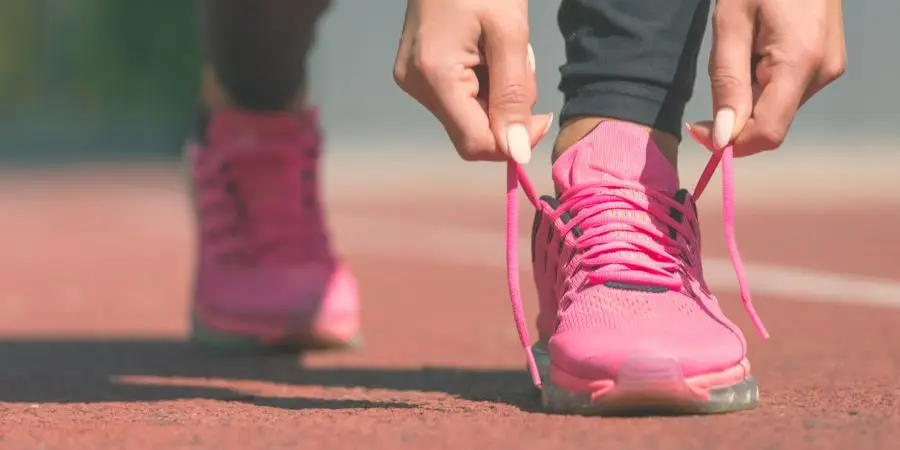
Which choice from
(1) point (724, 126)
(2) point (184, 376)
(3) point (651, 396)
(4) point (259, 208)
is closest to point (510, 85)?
(1) point (724, 126)

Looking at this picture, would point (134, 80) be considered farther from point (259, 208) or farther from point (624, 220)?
point (624, 220)

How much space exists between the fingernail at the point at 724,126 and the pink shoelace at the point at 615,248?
2cm

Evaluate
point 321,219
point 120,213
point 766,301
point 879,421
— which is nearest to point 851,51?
point 120,213

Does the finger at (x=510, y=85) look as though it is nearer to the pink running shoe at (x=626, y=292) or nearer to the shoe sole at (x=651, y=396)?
the pink running shoe at (x=626, y=292)

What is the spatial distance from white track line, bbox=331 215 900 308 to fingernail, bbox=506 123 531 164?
1516 mm

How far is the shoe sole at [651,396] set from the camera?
1408 mm

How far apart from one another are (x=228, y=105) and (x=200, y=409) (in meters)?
0.96

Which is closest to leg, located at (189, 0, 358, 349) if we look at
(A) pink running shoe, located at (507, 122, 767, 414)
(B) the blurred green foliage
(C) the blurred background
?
(A) pink running shoe, located at (507, 122, 767, 414)

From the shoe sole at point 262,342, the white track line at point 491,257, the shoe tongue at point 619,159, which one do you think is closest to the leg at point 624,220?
the shoe tongue at point 619,159

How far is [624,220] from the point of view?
1.56 m

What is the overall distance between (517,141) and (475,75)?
89 millimetres

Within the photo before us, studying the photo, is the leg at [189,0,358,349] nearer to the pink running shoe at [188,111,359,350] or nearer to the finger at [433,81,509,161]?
the pink running shoe at [188,111,359,350]

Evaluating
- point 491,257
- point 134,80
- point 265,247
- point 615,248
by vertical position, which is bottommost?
point 134,80

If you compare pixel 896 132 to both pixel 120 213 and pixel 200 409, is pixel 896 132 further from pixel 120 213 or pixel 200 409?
pixel 200 409
